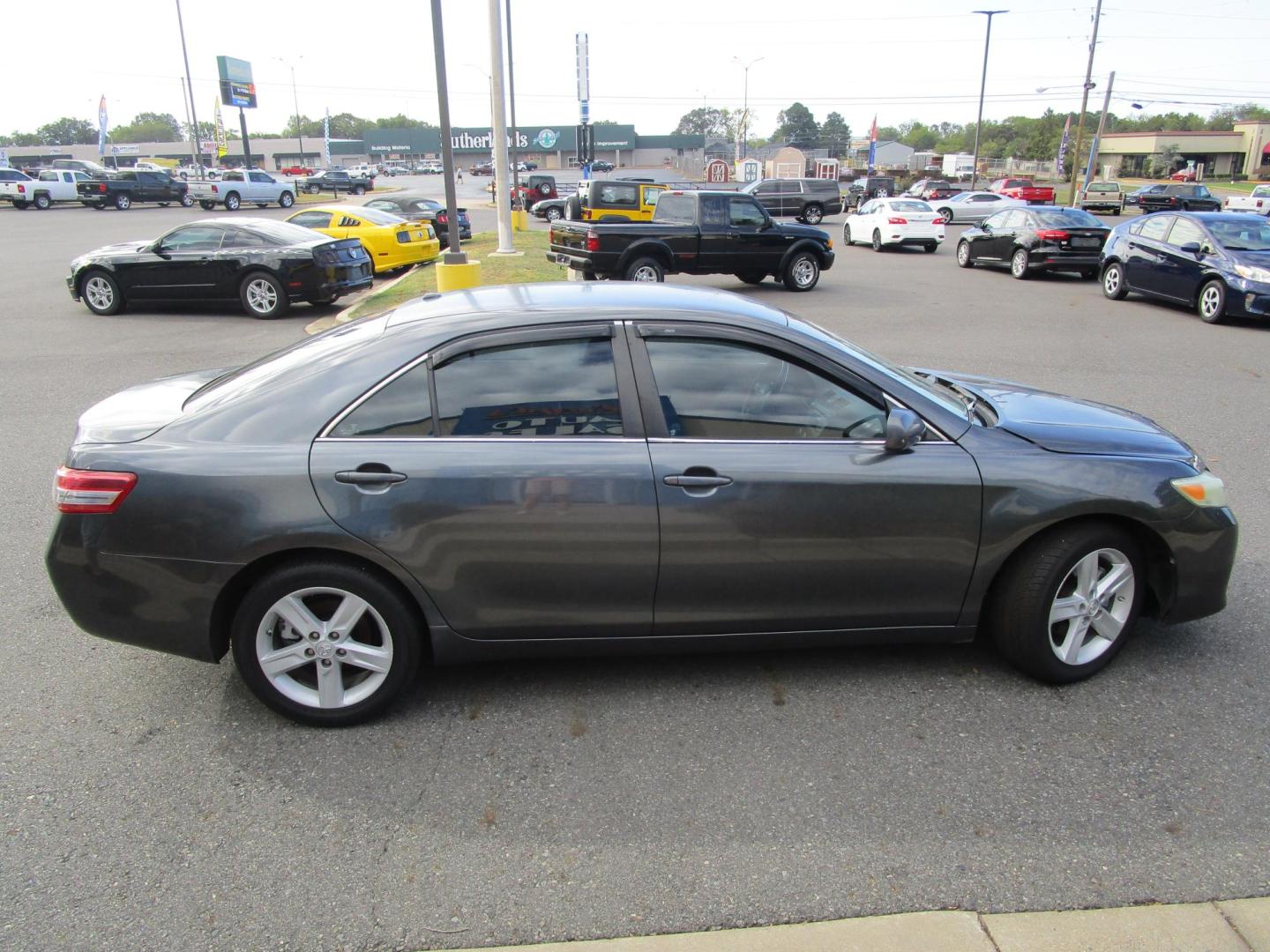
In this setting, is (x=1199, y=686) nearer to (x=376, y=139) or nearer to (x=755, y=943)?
(x=755, y=943)

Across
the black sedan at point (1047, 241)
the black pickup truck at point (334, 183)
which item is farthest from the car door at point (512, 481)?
the black pickup truck at point (334, 183)

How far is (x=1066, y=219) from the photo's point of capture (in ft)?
62.4

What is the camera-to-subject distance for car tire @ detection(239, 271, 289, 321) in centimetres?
1343

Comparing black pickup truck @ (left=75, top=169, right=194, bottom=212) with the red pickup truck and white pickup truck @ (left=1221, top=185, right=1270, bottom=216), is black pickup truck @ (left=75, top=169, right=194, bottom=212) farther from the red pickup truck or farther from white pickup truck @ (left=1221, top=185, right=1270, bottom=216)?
white pickup truck @ (left=1221, top=185, right=1270, bottom=216)

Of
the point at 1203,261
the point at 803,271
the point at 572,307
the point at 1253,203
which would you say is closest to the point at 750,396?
the point at 572,307

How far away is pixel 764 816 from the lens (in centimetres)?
294

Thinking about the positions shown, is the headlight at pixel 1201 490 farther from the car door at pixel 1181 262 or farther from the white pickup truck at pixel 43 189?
the white pickup truck at pixel 43 189

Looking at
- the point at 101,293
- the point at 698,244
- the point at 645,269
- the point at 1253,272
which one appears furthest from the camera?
the point at 698,244

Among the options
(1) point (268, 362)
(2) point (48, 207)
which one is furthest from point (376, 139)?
(1) point (268, 362)

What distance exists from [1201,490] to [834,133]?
18342 centimetres

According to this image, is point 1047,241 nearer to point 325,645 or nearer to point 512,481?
point 512,481

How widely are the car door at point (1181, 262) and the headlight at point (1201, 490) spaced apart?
40.0ft

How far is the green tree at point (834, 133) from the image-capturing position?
14438cm

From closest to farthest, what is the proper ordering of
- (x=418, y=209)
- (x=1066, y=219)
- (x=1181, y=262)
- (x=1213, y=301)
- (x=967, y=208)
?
1. (x=1213, y=301)
2. (x=1181, y=262)
3. (x=1066, y=219)
4. (x=418, y=209)
5. (x=967, y=208)
